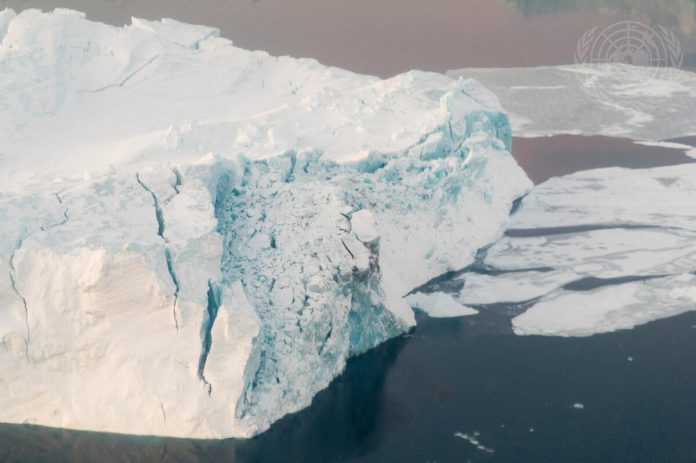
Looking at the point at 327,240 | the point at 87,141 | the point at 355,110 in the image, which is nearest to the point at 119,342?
the point at 327,240

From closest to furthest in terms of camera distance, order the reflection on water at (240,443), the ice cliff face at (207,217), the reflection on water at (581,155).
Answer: the reflection on water at (240,443), the ice cliff face at (207,217), the reflection on water at (581,155)

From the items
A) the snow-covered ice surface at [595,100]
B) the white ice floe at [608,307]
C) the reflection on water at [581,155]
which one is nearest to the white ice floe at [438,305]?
the white ice floe at [608,307]

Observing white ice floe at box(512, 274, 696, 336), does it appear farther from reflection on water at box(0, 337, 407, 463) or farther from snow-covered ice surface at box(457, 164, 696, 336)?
reflection on water at box(0, 337, 407, 463)

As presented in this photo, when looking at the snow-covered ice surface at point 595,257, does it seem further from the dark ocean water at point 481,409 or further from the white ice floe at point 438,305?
the dark ocean water at point 481,409

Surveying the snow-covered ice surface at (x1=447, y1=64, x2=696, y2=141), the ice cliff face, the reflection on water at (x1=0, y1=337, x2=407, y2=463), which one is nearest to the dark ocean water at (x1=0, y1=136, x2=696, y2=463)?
the reflection on water at (x1=0, y1=337, x2=407, y2=463)

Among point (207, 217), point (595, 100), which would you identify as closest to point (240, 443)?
point (207, 217)

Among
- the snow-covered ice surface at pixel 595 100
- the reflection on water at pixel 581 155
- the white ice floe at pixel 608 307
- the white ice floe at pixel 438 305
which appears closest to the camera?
the white ice floe at pixel 608 307
